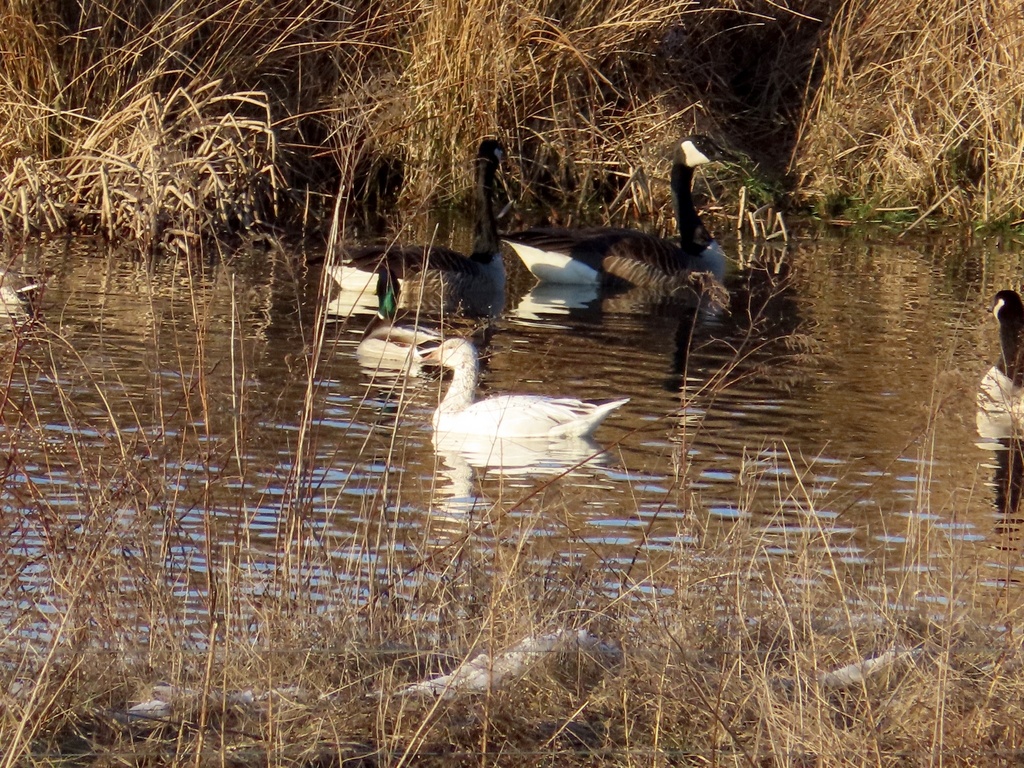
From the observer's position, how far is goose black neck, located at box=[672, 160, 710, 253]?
1477 centimetres

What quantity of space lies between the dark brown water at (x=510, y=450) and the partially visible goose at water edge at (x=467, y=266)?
33 cm

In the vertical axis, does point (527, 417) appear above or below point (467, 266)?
below

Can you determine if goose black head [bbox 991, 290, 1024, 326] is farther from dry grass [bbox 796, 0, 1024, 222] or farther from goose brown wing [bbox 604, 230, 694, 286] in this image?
dry grass [bbox 796, 0, 1024, 222]

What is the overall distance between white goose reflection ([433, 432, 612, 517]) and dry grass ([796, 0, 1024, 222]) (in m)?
9.39

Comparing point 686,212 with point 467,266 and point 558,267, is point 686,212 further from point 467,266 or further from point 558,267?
point 467,266

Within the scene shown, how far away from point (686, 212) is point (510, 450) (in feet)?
24.9

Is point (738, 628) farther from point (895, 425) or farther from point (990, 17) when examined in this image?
point (990, 17)

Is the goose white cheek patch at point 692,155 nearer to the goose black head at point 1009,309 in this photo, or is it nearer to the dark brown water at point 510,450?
the dark brown water at point 510,450

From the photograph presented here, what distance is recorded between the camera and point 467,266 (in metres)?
12.9

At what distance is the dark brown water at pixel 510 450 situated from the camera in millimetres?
4586

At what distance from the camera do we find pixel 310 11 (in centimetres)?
1694

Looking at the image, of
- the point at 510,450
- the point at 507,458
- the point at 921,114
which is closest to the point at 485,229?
the point at 921,114

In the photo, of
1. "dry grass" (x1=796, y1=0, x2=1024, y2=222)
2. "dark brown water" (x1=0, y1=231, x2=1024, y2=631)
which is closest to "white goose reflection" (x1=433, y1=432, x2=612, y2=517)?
"dark brown water" (x1=0, y1=231, x2=1024, y2=631)

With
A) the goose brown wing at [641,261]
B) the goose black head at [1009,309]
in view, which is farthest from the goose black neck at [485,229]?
the goose black head at [1009,309]
